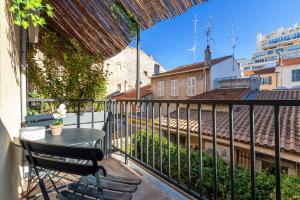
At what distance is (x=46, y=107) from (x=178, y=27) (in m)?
21.7

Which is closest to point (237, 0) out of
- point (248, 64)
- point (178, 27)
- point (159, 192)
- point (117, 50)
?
point (178, 27)

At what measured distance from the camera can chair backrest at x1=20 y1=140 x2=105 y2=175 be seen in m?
1.08

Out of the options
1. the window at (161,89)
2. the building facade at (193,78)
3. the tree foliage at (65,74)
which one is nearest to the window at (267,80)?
the building facade at (193,78)

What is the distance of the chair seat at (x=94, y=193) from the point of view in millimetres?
1403

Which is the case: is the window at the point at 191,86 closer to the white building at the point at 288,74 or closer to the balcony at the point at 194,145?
the balcony at the point at 194,145

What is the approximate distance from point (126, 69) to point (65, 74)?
1673 cm

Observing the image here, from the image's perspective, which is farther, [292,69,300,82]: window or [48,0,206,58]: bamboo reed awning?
[292,69,300,82]: window

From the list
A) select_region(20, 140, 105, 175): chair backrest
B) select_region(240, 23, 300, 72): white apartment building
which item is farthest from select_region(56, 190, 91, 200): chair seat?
select_region(240, 23, 300, 72): white apartment building

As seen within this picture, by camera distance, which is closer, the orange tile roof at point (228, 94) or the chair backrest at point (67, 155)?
the chair backrest at point (67, 155)

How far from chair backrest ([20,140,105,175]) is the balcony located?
91 cm

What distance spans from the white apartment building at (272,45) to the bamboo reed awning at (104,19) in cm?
5298

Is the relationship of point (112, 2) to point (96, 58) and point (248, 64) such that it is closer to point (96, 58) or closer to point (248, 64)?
point (96, 58)

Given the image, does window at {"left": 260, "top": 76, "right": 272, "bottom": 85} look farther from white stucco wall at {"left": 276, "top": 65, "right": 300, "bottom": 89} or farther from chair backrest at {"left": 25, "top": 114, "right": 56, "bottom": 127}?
chair backrest at {"left": 25, "top": 114, "right": 56, "bottom": 127}

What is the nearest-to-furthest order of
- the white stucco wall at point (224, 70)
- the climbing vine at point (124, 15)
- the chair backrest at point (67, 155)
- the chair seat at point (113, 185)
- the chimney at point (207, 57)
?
the chair backrest at point (67, 155) < the chair seat at point (113, 185) < the climbing vine at point (124, 15) < the chimney at point (207, 57) < the white stucco wall at point (224, 70)
